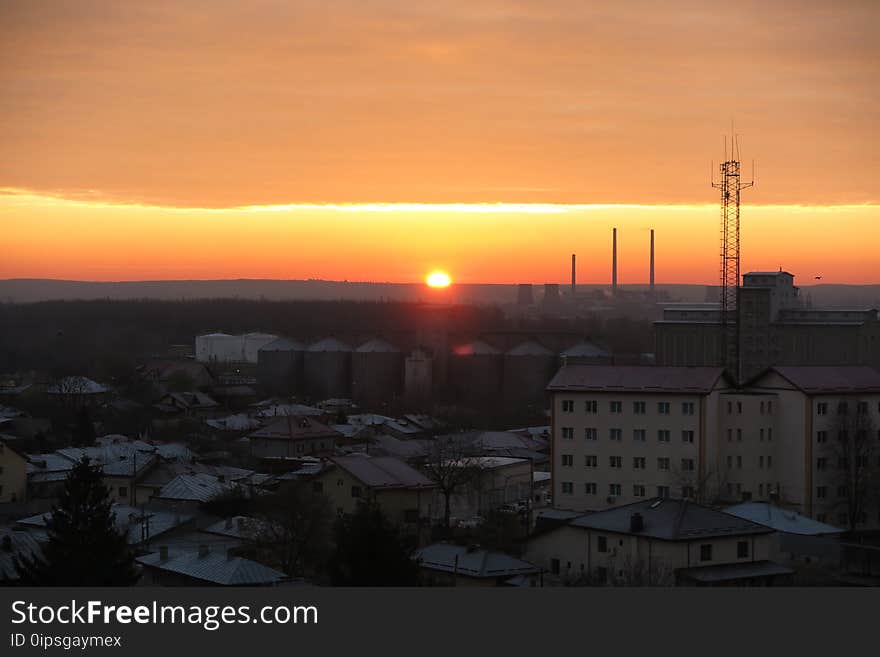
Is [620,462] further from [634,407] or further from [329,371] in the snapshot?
[329,371]

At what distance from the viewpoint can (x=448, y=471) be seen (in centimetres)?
2077

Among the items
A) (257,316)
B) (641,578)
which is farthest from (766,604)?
(257,316)

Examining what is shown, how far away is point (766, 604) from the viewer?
850cm

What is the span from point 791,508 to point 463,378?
24193 millimetres

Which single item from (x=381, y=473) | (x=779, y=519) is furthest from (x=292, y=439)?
(x=779, y=519)

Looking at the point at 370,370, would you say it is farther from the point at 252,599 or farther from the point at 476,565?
the point at 252,599

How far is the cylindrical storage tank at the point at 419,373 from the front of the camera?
42.3 m

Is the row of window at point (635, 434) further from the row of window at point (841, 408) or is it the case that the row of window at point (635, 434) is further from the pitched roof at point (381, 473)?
the pitched roof at point (381, 473)

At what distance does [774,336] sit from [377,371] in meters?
12.3

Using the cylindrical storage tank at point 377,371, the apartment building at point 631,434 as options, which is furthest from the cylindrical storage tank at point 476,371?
the apartment building at point 631,434

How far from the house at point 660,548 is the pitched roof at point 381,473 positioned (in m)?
3.73

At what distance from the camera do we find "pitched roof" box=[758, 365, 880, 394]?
20.6 m

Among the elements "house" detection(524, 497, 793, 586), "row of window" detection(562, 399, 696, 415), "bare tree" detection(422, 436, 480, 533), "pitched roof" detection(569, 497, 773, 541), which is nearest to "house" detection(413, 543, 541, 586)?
"house" detection(524, 497, 793, 586)

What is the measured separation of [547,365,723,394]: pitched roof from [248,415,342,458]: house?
5994 millimetres
